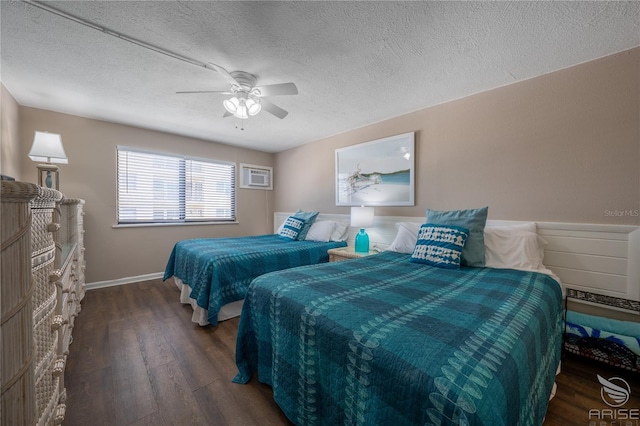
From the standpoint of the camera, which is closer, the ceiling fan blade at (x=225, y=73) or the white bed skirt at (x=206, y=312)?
the ceiling fan blade at (x=225, y=73)

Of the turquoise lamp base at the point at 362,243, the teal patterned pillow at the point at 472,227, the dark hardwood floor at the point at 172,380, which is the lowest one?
the dark hardwood floor at the point at 172,380

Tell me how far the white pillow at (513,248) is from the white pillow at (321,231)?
1995 millimetres

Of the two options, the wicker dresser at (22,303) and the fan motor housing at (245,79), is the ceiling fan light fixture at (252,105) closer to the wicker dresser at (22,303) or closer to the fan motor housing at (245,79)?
the fan motor housing at (245,79)

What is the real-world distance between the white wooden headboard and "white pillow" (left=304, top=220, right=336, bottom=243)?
2.32 meters

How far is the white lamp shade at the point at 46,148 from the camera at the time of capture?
2357 millimetres

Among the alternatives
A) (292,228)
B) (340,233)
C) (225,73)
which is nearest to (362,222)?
(340,233)

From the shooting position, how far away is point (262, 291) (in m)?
1.44

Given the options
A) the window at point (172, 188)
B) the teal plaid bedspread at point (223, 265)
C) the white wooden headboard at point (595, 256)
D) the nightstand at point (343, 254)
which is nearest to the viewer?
the white wooden headboard at point (595, 256)

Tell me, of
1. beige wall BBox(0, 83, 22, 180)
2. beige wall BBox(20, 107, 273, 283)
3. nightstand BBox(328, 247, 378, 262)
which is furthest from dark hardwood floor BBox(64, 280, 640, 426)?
beige wall BBox(0, 83, 22, 180)

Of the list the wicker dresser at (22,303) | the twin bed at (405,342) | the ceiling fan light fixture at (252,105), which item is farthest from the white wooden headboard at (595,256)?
the wicker dresser at (22,303)

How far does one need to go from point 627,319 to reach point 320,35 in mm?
3038

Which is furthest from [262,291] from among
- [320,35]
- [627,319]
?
[627,319]

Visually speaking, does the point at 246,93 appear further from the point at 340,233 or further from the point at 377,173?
the point at 340,233

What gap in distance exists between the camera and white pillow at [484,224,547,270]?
1.87 m
